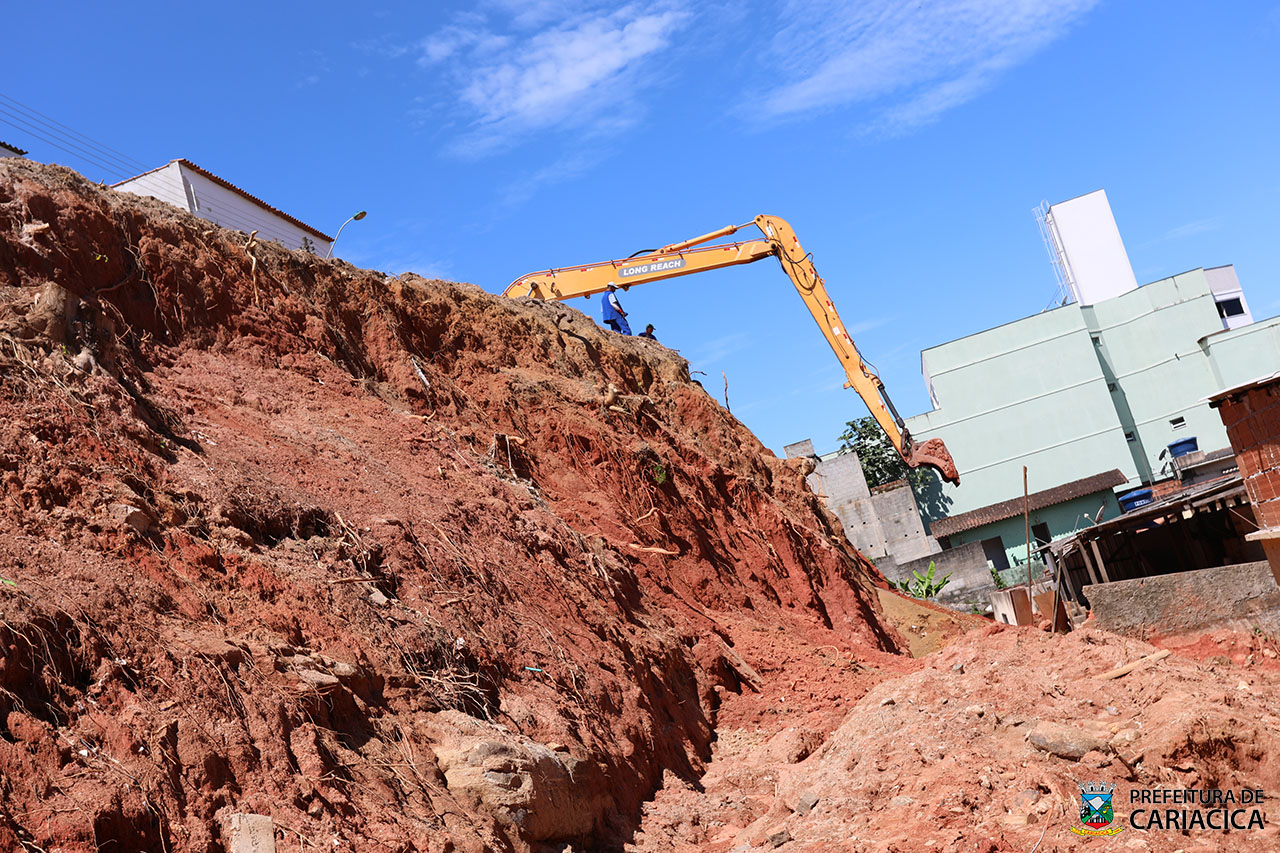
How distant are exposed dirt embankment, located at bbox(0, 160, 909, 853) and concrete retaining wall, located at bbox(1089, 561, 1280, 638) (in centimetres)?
307

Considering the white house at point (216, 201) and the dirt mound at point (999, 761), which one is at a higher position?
the white house at point (216, 201)

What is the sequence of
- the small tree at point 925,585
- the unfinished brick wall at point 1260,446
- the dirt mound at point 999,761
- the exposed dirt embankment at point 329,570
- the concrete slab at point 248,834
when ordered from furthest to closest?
the small tree at point 925,585 < the unfinished brick wall at point 1260,446 < the dirt mound at point 999,761 < the exposed dirt embankment at point 329,570 < the concrete slab at point 248,834

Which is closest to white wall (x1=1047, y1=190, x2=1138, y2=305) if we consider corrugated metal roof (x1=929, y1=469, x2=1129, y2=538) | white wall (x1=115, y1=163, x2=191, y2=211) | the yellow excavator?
corrugated metal roof (x1=929, y1=469, x2=1129, y2=538)

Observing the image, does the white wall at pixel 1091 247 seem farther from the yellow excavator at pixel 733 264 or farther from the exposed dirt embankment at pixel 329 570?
the exposed dirt embankment at pixel 329 570

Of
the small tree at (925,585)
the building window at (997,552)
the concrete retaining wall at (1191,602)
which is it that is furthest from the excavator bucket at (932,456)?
the building window at (997,552)

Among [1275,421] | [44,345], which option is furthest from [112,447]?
[1275,421]

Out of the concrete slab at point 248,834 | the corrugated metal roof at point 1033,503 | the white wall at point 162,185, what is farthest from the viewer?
the corrugated metal roof at point 1033,503

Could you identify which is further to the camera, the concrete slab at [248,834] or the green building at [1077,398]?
the green building at [1077,398]

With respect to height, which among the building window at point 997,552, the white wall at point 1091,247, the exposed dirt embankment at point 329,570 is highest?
the white wall at point 1091,247

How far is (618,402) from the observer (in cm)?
1778

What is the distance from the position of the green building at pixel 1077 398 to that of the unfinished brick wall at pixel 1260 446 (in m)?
27.0

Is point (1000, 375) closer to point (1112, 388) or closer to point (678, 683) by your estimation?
point (1112, 388)

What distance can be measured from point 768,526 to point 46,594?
13924 millimetres

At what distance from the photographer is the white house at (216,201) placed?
64.4 feet
